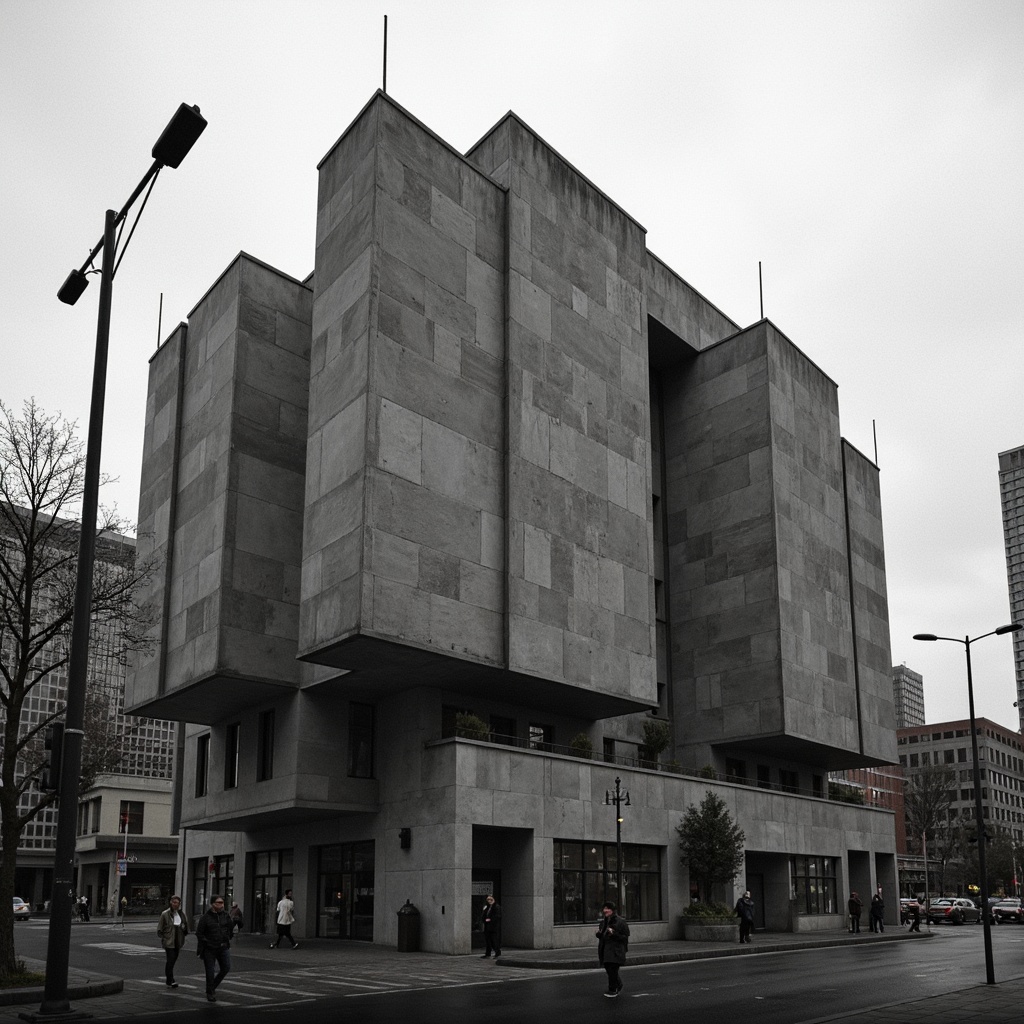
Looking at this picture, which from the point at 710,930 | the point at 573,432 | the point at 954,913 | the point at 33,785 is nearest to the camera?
the point at 710,930

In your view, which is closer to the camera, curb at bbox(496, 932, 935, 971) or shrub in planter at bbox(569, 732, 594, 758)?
curb at bbox(496, 932, 935, 971)

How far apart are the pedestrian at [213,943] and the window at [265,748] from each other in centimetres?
1673

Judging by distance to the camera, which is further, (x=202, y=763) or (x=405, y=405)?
(x=202, y=763)

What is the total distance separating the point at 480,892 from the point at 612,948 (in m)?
14.4

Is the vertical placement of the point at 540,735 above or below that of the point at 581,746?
above

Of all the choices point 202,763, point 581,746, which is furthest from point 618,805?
point 202,763

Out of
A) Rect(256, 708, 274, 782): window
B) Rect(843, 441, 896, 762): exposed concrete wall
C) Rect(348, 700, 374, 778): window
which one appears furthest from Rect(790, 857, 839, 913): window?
Rect(256, 708, 274, 782): window

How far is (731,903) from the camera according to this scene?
4416cm

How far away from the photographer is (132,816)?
99250 mm

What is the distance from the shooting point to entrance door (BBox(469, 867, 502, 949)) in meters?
33.9

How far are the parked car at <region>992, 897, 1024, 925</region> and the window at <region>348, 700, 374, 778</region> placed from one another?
51795 millimetres

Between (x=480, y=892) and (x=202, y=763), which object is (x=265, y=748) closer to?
(x=202, y=763)

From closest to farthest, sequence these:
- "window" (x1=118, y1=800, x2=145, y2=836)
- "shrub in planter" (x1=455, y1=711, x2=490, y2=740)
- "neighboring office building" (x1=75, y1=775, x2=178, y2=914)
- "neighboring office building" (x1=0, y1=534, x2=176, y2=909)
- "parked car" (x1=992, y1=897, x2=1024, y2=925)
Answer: "shrub in planter" (x1=455, y1=711, x2=490, y2=740) → "parked car" (x1=992, y1=897, x2=1024, y2=925) → "neighboring office building" (x1=75, y1=775, x2=178, y2=914) → "window" (x1=118, y1=800, x2=145, y2=836) → "neighboring office building" (x1=0, y1=534, x2=176, y2=909)

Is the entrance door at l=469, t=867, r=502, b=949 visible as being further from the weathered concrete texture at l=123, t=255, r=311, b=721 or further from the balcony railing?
the weathered concrete texture at l=123, t=255, r=311, b=721
